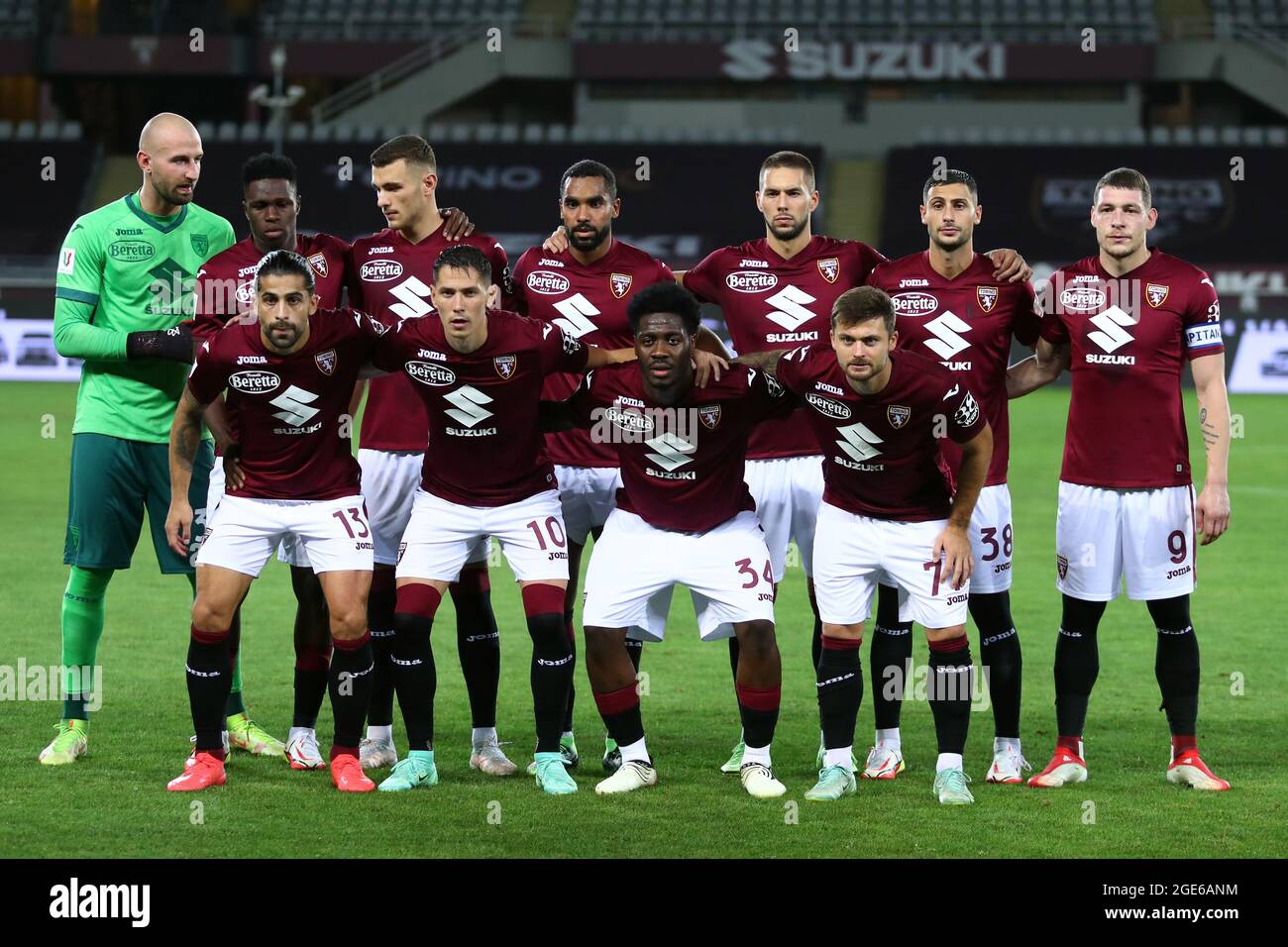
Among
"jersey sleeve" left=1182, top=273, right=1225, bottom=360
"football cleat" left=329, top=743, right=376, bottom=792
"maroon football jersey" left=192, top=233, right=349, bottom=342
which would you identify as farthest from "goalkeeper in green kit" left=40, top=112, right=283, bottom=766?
"jersey sleeve" left=1182, top=273, right=1225, bottom=360

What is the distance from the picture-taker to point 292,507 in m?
5.99

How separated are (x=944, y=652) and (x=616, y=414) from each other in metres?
1.44

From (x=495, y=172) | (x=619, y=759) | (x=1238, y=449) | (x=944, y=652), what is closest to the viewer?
(x=944, y=652)

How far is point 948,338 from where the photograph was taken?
6.22 m

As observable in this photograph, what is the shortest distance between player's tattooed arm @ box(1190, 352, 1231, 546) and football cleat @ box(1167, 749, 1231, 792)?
0.78m

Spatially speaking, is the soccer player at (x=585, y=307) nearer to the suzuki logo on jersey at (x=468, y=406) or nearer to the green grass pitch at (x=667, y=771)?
the suzuki logo on jersey at (x=468, y=406)

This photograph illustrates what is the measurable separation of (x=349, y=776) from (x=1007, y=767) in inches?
93.0

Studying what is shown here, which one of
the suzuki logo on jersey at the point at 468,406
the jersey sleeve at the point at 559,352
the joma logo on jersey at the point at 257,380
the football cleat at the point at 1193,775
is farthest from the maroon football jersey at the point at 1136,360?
the joma logo on jersey at the point at 257,380

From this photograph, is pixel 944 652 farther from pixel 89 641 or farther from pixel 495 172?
pixel 495 172

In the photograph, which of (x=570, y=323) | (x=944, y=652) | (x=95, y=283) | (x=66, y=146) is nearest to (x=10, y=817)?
(x=95, y=283)

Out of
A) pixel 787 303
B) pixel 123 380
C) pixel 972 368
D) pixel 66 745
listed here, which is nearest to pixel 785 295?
pixel 787 303

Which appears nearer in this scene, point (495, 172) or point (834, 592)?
point (834, 592)

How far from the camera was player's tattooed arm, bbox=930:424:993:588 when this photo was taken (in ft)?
19.0

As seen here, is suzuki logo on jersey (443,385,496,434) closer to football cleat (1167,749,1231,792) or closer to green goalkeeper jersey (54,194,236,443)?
green goalkeeper jersey (54,194,236,443)
